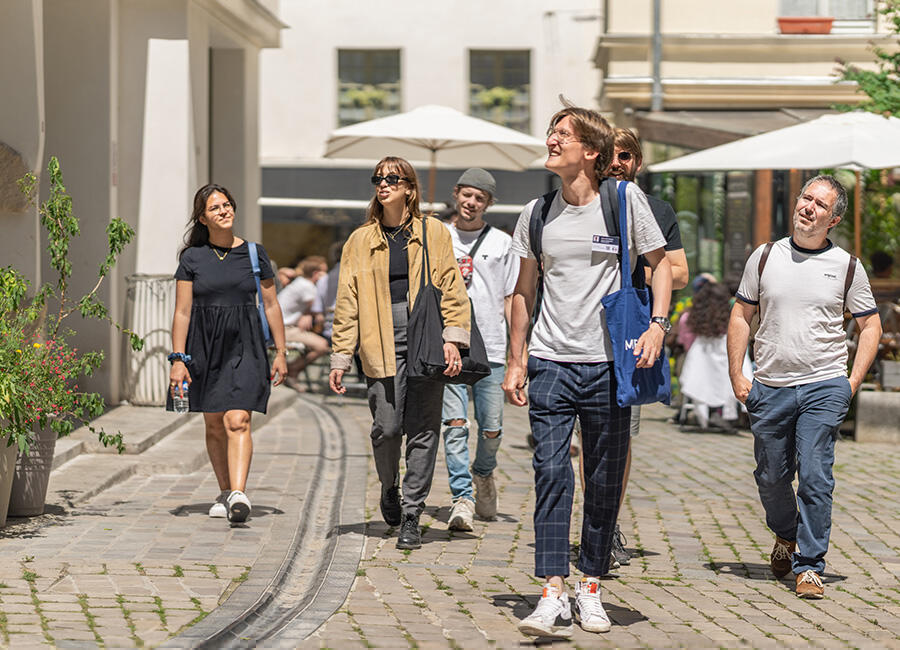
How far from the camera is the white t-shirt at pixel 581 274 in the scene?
5.94 meters

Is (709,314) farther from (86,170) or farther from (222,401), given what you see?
(222,401)

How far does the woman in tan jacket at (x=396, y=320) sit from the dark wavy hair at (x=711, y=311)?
254 inches

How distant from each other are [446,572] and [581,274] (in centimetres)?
168

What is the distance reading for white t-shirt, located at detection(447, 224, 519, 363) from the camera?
8266 mm

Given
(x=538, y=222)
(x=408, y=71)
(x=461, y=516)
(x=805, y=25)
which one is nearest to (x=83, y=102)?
(x=461, y=516)

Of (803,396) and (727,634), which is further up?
(803,396)

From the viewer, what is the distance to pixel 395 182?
7.48 meters

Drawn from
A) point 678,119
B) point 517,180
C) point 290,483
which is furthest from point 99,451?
point 517,180

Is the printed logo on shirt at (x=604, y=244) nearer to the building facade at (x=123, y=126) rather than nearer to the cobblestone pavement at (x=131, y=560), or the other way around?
the cobblestone pavement at (x=131, y=560)

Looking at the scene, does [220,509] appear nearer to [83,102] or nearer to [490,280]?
[490,280]

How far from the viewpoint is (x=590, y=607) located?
5.89 metres

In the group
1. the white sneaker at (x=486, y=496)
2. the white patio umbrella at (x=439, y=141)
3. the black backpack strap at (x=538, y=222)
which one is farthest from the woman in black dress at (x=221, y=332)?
the white patio umbrella at (x=439, y=141)

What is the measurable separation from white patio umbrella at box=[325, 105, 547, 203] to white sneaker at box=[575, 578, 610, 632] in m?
8.95

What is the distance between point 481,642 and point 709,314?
27.5 ft
